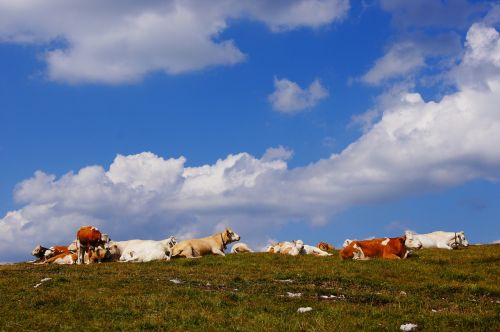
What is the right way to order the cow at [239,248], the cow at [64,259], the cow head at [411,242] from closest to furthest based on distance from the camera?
the cow at [64,259] < the cow head at [411,242] < the cow at [239,248]

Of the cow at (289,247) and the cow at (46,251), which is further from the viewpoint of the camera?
the cow at (46,251)

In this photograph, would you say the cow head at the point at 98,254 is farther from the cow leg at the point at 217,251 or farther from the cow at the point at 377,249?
the cow at the point at 377,249

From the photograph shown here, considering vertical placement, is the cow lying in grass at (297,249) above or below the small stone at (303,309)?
above

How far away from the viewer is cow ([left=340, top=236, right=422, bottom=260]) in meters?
33.9

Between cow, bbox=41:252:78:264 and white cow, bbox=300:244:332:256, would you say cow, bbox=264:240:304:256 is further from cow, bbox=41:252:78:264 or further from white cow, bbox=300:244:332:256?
cow, bbox=41:252:78:264

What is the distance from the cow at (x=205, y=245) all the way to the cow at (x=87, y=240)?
5.19 meters

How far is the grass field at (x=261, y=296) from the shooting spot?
627 inches

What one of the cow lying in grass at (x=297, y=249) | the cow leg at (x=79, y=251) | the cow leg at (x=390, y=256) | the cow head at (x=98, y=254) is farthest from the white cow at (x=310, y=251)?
the cow leg at (x=79, y=251)

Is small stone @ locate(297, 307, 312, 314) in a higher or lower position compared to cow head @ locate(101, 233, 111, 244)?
lower

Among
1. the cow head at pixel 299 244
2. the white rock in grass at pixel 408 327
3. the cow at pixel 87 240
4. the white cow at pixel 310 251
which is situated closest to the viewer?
the white rock in grass at pixel 408 327

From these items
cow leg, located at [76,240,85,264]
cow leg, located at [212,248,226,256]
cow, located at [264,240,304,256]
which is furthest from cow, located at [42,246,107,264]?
cow, located at [264,240,304,256]

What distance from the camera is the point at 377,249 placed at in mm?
34562

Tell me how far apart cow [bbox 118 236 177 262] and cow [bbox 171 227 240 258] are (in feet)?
2.47

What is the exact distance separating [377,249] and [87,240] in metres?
19.1
